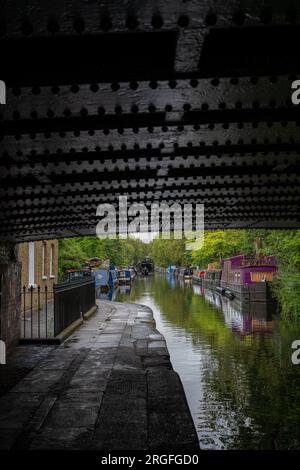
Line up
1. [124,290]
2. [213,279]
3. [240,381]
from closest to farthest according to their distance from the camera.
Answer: [240,381] → [213,279] → [124,290]

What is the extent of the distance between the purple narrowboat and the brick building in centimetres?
1245

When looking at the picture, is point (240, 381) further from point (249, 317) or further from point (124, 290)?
point (124, 290)

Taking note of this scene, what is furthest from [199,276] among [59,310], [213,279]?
[59,310]

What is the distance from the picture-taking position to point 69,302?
48.8 feet

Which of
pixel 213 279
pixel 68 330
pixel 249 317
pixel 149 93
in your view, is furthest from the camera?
pixel 213 279

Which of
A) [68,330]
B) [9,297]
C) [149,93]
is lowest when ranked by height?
[68,330]

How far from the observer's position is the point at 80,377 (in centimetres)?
852

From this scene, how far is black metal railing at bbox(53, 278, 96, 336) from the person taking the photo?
12709 millimetres

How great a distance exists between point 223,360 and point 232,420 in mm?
5498

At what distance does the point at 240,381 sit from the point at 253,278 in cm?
2340

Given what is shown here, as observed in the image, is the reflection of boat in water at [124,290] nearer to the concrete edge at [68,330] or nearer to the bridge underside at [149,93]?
the concrete edge at [68,330]

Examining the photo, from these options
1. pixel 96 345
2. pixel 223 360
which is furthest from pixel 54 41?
pixel 223 360

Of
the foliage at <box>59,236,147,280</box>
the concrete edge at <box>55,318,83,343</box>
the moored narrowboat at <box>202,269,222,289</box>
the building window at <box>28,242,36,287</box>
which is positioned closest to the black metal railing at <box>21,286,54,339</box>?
the concrete edge at <box>55,318,83,343</box>

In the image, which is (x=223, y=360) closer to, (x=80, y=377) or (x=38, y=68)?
(x=80, y=377)
